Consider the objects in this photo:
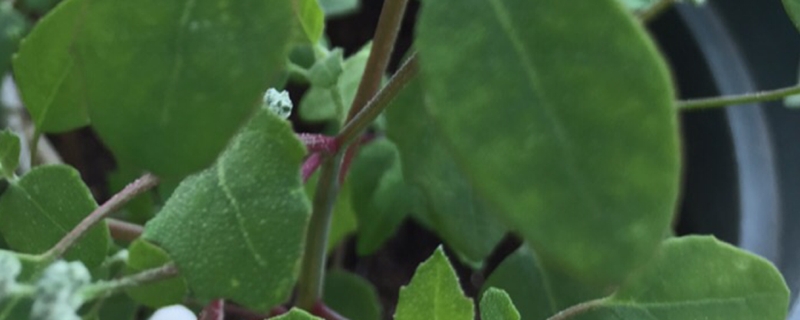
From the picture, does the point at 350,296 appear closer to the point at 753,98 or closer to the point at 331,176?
the point at 331,176

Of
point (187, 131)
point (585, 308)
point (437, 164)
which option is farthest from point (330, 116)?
point (187, 131)

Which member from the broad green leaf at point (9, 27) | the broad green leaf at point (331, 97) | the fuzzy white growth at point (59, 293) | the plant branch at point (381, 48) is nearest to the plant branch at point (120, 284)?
the fuzzy white growth at point (59, 293)

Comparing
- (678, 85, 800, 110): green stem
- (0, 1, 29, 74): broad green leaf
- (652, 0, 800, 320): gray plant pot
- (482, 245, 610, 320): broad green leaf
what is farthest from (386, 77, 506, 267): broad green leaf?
(0, 1, 29, 74): broad green leaf

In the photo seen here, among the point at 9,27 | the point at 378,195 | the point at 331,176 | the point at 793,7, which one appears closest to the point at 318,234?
the point at 331,176

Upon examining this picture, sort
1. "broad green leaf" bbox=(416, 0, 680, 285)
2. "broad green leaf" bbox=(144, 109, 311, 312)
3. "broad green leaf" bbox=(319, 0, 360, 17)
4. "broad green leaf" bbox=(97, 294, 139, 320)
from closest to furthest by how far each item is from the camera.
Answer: "broad green leaf" bbox=(416, 0, 680, 285) → "broad green leaf" bbox=(144, 109, 311, 312) → "broad green leaf" bbox=(97, 294, 139, 320) → "broad green leaf" bbox=(319, 0, 360, 17)

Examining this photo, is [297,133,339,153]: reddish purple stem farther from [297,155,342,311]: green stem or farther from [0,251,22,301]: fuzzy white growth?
[0,251,22,301]: fuzzy white growth
